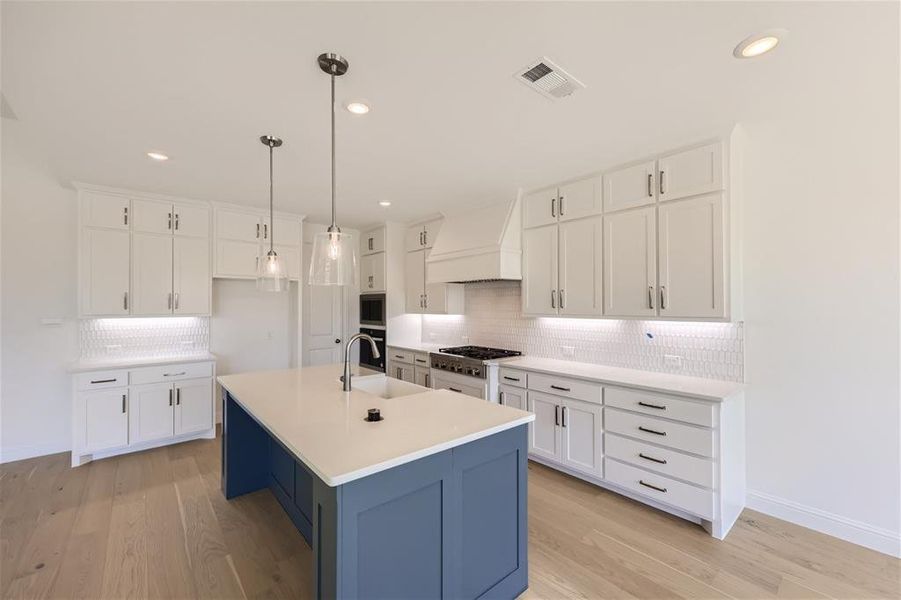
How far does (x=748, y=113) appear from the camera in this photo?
2.30 m

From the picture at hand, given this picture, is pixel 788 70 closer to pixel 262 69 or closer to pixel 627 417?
pixel 627 417

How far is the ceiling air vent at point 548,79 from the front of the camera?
1810 mm

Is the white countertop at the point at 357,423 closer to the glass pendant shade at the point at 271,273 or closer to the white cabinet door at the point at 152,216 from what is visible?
the glass pendant shade at the point at 271,273

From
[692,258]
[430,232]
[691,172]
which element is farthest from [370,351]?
A: [691,172]

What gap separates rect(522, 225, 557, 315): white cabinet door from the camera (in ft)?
11.8

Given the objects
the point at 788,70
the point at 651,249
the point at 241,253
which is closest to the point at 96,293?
the point at 241,253

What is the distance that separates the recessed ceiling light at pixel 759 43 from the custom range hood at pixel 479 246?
7.37ft

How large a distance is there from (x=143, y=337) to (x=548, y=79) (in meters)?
4.62

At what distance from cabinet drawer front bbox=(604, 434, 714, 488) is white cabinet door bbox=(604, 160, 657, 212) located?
5.83 feet

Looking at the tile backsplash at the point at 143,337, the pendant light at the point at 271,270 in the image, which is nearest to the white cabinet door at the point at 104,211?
the tile backsplash at the point at 143,337

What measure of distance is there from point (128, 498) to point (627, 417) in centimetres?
377

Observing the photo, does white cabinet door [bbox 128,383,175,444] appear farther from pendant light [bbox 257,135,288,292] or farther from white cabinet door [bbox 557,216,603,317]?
white cabinet door [bbox 557,216,603,317]

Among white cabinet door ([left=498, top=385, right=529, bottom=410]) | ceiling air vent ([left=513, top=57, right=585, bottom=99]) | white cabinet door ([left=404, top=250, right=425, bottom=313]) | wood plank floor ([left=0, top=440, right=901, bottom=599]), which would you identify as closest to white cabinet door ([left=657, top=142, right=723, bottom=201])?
ceiling air vent ([left=513, top=57, right=585, bottom=99])

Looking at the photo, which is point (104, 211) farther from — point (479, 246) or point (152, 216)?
point (479, 246)
